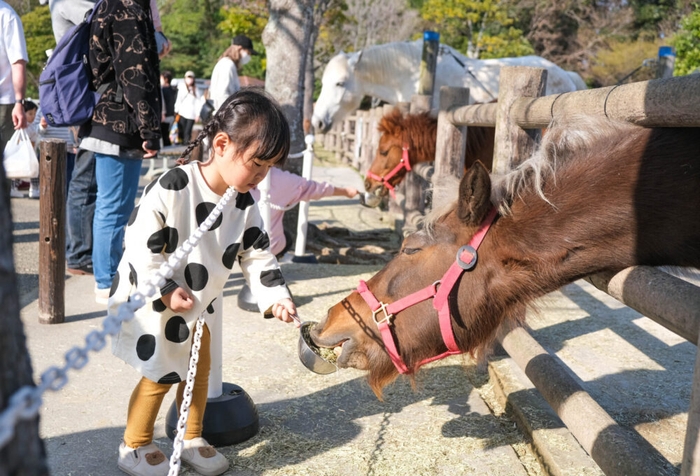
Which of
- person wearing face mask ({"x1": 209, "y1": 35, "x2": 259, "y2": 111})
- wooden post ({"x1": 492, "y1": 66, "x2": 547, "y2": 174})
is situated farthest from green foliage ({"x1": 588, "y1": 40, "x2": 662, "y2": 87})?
wooden post ({"x1": 492, "y1": 66, "x2": 547, "y2": 174})

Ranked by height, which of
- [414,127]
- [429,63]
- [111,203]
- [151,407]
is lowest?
[151,407]

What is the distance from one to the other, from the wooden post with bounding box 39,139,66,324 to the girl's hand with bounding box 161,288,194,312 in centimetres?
197

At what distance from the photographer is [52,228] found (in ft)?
12.1

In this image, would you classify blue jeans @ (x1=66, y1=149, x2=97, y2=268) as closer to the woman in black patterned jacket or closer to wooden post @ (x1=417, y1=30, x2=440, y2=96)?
the woman in black patterned jacket

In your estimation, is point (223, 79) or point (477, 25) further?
point (477, 25)

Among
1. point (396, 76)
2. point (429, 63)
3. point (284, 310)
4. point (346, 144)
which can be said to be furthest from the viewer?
point (346, 144)

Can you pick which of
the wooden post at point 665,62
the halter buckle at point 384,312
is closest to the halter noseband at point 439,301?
the halter buckle at point 384,312

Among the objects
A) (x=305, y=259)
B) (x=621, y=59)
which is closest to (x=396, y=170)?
(x=305, y=259)

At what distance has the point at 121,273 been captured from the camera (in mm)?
2225

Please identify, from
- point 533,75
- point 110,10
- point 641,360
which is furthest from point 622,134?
point 110,10

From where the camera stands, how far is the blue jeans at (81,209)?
175 inches

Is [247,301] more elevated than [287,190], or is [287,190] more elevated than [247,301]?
[287,190]

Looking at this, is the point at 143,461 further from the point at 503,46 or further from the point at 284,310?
the point at 503,46

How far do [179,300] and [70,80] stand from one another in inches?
92.0
